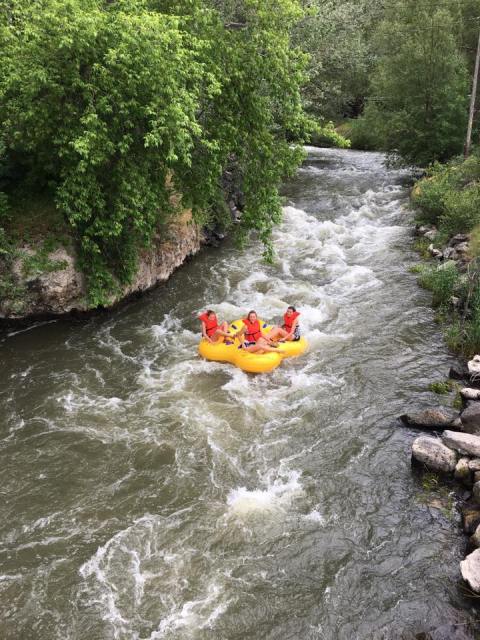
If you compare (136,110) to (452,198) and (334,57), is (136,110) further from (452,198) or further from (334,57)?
(334,57)

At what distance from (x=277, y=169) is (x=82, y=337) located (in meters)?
5.27

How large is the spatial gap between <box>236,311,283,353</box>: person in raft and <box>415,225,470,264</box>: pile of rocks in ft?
19.5

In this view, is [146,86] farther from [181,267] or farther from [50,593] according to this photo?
[50,593]

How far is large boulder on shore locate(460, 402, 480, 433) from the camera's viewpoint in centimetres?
735

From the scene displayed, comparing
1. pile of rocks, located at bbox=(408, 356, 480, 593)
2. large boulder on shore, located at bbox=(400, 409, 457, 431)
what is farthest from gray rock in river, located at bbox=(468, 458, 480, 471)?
large boulder on shore, located at bbox=(400, 409, 457, 431)

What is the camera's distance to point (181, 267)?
13727 mm

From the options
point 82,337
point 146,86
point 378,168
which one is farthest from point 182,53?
point 378,168

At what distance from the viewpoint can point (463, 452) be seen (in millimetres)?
6973

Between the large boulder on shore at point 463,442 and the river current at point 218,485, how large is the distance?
2.09 ft

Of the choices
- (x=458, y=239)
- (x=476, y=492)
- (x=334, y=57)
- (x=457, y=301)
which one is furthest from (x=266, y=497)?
(x=334, y=57)

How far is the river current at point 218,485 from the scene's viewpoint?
5316 mm

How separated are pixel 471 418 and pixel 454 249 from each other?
717 centimetres

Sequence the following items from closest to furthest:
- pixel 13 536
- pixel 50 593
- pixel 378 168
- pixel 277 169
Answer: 1. pixel 50 593
2. pixel 13 536
3. pixel 277 169
4. pixel 378 168

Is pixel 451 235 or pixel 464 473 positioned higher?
pixel 451 235
